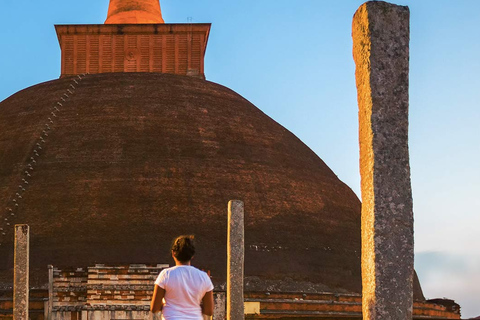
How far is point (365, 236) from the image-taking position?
8562mm

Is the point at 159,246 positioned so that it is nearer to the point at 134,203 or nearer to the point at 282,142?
the point at 134,203

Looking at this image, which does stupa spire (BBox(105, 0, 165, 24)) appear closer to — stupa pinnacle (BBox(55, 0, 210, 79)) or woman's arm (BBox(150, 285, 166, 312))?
stupa pinnacle (BBox(55, 0, 210, 79))

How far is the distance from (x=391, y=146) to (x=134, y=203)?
13585 millimetres

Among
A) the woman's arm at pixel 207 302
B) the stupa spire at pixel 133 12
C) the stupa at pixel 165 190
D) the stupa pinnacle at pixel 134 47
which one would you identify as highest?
the stupa spire at pixel 133 12

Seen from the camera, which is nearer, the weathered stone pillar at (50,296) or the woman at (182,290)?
the woman at (182,290)

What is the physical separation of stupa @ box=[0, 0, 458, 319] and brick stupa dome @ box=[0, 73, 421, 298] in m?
0.03

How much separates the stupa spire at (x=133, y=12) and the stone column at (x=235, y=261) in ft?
50.9

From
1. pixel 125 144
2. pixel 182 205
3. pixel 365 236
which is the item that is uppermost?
pixel 125 144

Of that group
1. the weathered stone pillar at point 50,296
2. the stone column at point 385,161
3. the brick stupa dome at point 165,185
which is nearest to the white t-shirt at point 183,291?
the stone column at point 385,161

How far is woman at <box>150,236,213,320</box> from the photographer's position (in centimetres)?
624

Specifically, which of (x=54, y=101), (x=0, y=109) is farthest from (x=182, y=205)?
(x=0, y=109)

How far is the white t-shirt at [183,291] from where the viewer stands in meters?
6.23

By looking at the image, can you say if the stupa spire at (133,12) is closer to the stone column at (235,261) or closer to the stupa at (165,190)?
the stupa at (165,190)

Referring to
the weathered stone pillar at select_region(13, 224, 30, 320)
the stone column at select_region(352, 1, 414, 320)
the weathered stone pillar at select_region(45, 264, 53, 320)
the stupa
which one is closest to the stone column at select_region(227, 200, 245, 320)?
the weathered stone pillar at select_region(13, 224, 30, 320)
